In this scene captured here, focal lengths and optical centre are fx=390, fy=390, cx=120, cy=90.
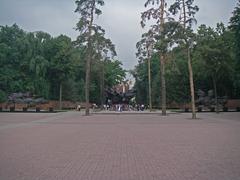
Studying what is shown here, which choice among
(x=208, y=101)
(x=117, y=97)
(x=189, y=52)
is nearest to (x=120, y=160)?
(x=189, y=52)

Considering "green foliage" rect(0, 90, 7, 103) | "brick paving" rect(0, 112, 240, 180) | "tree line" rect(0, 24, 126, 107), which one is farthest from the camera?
"tree line" rect(0, 24, 126, 107)

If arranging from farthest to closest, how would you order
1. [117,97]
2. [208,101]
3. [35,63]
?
[117,97] < [35,63] < [208,101]

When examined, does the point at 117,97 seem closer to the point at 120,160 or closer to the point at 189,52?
the point at 189,52

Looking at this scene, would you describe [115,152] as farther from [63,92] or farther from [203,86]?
[63,92]

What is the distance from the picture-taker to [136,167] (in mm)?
9961

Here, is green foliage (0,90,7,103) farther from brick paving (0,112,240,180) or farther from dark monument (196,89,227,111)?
brick paving (0,112,240,180)

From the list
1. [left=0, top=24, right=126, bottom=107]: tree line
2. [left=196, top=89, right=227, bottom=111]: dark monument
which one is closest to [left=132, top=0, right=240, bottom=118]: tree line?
[left=196, top=89, right=227, bottom=111]: dark monument

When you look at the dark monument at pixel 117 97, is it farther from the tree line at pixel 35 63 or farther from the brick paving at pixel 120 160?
the brick paving at pixel 120 160

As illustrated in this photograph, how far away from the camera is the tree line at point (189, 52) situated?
128 feet

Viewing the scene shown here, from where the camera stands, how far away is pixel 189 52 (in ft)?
130

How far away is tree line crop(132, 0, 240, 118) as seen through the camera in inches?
1535

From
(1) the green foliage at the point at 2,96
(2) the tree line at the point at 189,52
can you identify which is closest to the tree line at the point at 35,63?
(1) the green foliage at the point at 2,96

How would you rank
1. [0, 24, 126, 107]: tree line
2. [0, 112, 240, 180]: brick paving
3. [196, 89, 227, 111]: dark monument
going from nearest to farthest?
[0, 112, 240, 180]: brick paving → [196, 89, 227, 111]: dark monument → [0, 24, 126, 107]: tree line

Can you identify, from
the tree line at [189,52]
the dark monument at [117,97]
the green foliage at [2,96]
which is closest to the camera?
the tree line at [189,52]
